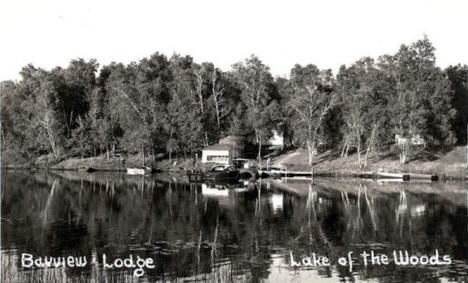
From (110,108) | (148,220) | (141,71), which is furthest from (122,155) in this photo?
(148,220)

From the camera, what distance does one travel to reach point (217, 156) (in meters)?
117

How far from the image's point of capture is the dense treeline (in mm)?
103500

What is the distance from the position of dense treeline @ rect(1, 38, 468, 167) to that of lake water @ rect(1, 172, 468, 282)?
27.3m

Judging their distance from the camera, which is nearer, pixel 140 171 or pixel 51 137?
pixel 140 171

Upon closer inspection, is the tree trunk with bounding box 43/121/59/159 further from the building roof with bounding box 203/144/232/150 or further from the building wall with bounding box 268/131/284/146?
the building wall with bounding box 268/131/284/146

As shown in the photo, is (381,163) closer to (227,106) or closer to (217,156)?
(217,156)

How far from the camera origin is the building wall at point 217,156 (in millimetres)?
116562

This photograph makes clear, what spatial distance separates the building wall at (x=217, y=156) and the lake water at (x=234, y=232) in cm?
3737

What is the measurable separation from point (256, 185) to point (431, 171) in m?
30.7

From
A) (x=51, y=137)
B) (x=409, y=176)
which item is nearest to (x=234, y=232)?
(x=409, y=176)

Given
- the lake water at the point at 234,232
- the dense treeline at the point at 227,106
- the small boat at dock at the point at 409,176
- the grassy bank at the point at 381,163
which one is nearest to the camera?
the lake water at the point at 234,232

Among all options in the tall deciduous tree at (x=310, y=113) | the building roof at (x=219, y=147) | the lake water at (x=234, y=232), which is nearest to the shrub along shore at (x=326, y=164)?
the tall deciduous tree at (x=310, y=113)

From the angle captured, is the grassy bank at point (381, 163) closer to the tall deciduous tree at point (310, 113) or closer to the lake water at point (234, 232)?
the tall deciduous tree at point (310, 113)

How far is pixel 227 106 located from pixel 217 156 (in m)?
19.6
